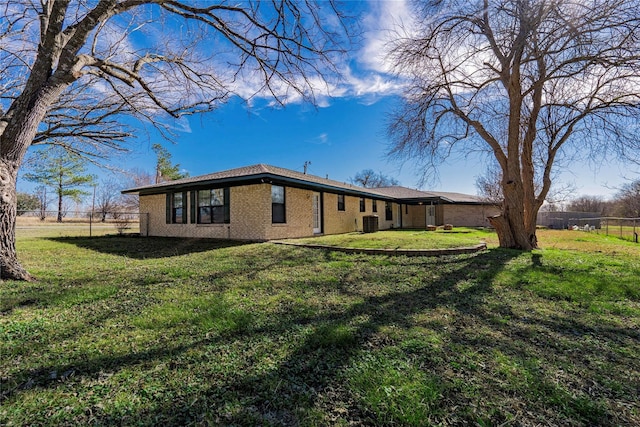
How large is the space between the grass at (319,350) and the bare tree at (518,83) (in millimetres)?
4613

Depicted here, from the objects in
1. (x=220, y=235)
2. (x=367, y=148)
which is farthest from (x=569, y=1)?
(x=220, y=235)

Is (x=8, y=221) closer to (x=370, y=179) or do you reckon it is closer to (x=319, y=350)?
(x=319, y=350)

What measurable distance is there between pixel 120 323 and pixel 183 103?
6259 millimetres

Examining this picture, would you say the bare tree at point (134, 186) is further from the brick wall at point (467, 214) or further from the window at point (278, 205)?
the brick wall at point (467, 214)

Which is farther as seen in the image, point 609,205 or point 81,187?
point 609,205

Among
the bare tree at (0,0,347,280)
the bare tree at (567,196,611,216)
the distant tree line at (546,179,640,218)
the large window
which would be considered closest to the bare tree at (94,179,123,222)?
the large window

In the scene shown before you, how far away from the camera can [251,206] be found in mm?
10797

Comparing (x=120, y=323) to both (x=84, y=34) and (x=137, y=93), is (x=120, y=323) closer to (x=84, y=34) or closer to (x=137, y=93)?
(x=84, y=34)

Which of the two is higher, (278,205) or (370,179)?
(370,179)

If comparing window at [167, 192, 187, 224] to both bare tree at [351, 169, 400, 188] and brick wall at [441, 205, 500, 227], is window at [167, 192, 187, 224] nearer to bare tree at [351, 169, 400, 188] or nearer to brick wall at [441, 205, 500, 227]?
brick wall at [441, 205, 500, 227]

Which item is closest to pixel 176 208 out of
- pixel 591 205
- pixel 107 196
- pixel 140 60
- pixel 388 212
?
pixel 140 60

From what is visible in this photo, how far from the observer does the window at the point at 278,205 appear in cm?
1092

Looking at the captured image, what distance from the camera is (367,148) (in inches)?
534

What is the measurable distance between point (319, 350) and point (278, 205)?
350 inches
